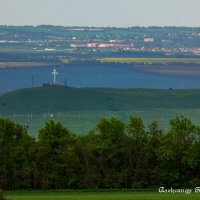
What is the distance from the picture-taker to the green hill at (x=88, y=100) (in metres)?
120

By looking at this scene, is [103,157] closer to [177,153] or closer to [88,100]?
[177,153]

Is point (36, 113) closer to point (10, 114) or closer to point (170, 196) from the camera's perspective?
point (10, 114)

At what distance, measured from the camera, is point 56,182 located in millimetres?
53438

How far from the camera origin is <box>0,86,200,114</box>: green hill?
119938 millimetres

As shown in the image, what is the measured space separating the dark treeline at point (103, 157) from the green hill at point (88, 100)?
58772 millimetres

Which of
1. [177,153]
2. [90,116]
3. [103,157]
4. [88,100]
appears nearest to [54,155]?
Answer: [103,157]

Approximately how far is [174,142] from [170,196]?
1294cm

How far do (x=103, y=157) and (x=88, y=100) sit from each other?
68.8 metres

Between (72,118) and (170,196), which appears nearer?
(170,196)

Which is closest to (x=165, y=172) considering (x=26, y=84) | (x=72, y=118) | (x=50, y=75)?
(x=72, y=118)

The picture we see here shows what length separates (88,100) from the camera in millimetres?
123875

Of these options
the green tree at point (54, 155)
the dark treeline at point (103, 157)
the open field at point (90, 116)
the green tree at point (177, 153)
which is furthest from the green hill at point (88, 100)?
the green tree at point (177, 153)

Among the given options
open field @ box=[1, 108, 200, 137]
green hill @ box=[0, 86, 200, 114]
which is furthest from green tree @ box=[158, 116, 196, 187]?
green hill @ box=[0, 86, 200, 114]

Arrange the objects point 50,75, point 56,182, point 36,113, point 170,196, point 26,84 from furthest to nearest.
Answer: point 50,75, point 26,84, point 36,113, point 56,182, point 170,196
